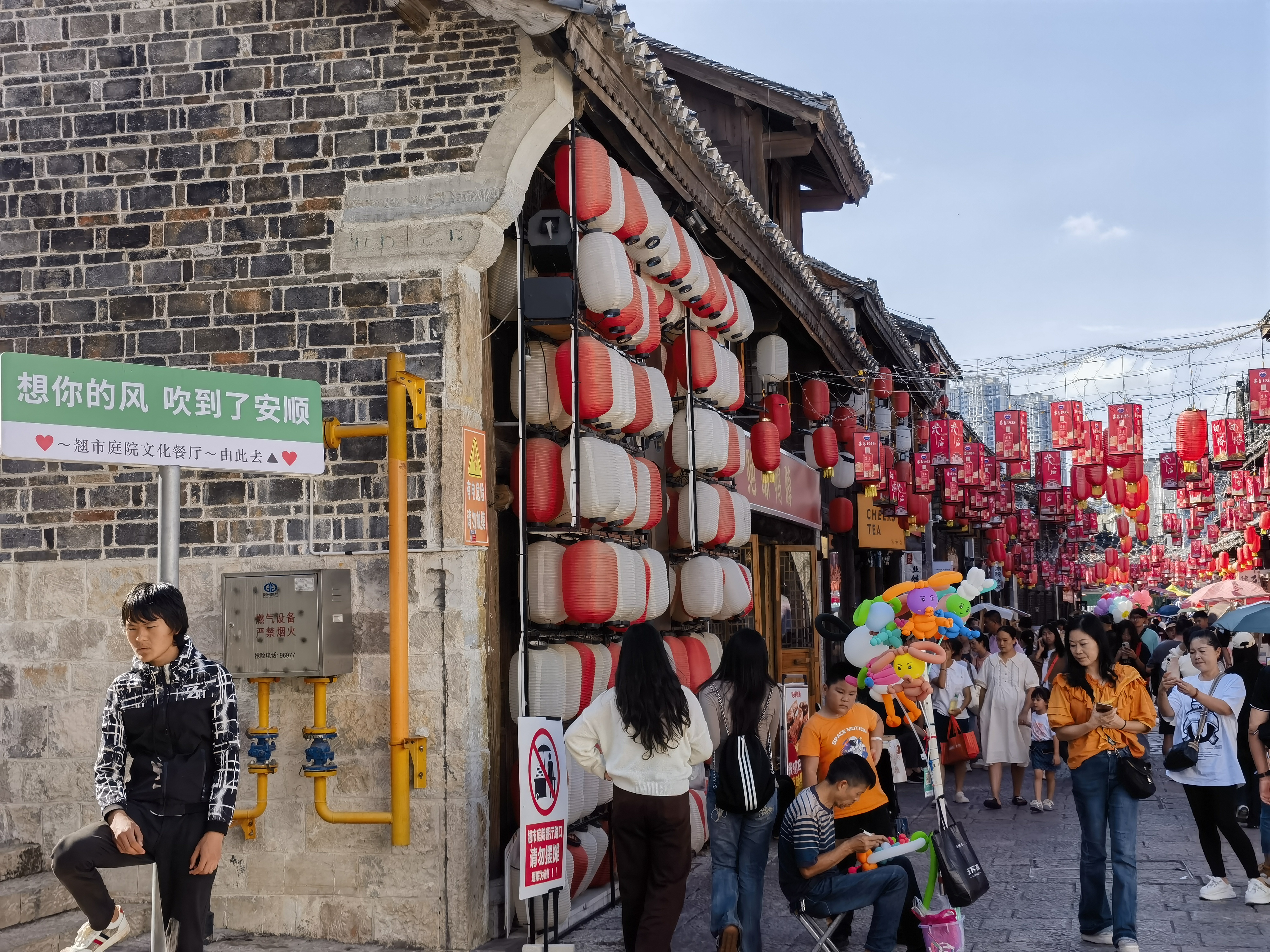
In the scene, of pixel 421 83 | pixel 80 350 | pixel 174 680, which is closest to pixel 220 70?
pixel 421 83

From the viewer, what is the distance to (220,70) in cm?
809

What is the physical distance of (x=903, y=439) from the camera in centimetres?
2208

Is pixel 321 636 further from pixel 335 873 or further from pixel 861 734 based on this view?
pixel 861 734

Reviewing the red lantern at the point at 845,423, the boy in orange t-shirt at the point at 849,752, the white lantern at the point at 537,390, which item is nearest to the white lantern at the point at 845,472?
the red lantern at the point at 845,423

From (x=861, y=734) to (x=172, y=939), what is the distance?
381 cm

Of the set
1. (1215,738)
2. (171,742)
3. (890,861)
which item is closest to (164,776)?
(171,742)

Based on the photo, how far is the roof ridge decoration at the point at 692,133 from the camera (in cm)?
816

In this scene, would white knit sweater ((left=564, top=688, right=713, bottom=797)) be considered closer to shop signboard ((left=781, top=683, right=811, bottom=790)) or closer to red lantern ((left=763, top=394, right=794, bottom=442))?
shop signboard ((left=781, top=683, right=811, bottom=790))

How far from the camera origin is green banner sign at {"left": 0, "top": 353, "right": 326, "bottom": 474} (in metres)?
4.61

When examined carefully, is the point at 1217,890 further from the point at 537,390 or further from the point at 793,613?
the point at 793,613

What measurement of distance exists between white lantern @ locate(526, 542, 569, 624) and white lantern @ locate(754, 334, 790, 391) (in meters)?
6.50

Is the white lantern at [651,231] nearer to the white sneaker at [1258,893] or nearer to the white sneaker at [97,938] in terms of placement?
the white sneaker at [97,938]

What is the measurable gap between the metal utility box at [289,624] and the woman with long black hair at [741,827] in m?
2.25

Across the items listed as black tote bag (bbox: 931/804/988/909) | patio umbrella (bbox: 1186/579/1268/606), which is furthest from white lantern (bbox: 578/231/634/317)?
patio umbrella (bbox: 1186/579/1268/606)
